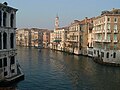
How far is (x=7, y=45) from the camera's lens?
84.4ft

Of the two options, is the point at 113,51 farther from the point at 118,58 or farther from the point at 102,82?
the point at 102,82

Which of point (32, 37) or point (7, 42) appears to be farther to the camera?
point (32, 37)

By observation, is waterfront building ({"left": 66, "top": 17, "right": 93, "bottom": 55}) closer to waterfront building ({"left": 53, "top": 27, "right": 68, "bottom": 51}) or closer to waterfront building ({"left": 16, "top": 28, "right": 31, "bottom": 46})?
waterfront building ({"left": 53, "top": 27, "right": 68, "bottom": 51})

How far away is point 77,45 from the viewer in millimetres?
72375

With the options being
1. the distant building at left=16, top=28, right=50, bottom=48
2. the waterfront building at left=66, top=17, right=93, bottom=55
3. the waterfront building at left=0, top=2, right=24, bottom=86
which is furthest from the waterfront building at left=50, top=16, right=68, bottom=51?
the waterfront building at left=0, top=2, right=24, bottom=86

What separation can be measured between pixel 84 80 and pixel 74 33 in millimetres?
46891

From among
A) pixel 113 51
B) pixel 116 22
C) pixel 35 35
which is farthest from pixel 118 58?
pixel 35 35

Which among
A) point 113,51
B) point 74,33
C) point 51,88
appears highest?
point 74,33

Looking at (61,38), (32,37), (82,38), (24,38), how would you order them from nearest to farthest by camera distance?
(82,38), (61,38), (32,37), (24,38)

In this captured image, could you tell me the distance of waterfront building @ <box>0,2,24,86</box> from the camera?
2452cm

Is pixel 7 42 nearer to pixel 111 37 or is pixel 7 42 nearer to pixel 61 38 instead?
pixel 111 37

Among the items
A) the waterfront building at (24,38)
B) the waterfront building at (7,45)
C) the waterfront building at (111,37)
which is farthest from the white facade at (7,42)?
the waterfront building at (24,38)

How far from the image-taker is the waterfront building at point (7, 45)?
2452cm

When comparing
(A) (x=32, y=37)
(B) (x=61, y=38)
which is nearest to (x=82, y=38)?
(B) (x=61, y=38)
